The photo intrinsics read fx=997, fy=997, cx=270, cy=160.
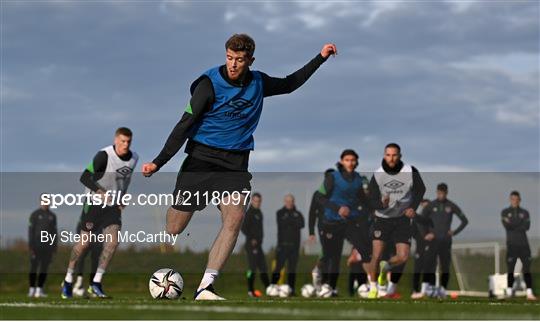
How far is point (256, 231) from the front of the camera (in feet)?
71.8

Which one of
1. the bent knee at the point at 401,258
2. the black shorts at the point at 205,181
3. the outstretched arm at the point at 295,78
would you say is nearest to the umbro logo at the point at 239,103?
the outstretched arm at the point at 295,78

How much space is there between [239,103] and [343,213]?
8.00 m

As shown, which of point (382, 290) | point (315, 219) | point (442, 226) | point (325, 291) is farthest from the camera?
point (442, 226)

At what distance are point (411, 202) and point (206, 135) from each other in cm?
688

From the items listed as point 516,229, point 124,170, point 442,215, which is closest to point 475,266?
point 516,229

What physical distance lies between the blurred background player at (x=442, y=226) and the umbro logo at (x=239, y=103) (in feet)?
36.8

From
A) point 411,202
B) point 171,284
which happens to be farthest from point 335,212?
point 171,284

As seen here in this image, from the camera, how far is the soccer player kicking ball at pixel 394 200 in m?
16.4

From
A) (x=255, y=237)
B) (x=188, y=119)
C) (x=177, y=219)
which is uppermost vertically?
(x=188, y=119)

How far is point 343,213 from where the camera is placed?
1792 centimetres

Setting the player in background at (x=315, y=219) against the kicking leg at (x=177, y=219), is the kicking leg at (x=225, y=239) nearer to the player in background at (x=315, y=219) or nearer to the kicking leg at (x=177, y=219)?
the kicking leg at (x=177, y=219)

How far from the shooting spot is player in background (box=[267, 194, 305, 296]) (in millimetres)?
21719

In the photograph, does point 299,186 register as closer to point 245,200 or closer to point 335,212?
point 335,212

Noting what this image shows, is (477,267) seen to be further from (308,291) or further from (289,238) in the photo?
(308,291)
